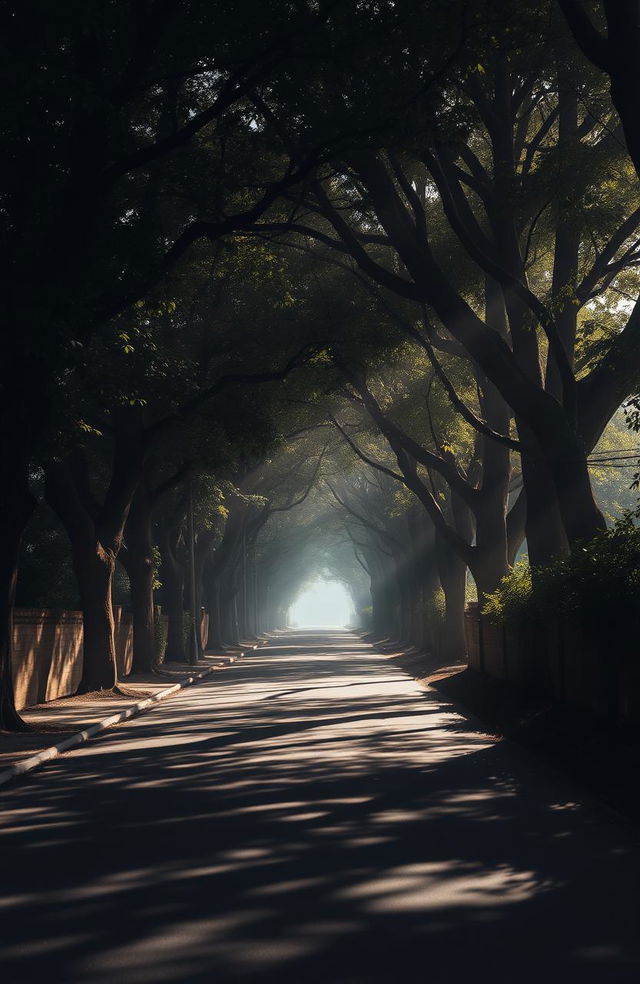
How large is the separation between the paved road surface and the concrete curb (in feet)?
1.02

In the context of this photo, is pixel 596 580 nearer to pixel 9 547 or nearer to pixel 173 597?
pixel 9 547

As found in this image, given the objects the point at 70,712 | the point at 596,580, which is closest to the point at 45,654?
the point at 70,712

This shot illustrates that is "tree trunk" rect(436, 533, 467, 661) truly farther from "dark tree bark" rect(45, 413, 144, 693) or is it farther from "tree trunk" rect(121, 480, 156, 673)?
"dark tree bark" rect(45, 413, 144, 693)

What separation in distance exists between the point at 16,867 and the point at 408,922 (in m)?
2.93

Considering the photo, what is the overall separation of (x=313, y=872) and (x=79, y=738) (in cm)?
1060

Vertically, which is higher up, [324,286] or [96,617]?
[324,286]

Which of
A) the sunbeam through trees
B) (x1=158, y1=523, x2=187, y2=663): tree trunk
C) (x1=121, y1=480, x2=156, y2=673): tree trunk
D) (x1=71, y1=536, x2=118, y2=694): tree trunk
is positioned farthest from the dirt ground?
(x1=158, y1=523, x2=187, y2=663): tree trunk

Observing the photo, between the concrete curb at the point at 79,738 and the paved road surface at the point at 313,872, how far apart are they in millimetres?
310

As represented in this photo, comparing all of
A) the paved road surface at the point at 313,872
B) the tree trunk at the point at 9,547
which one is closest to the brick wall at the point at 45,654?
the tree trunk at the point at 9,547

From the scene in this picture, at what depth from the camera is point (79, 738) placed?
17.7 metres

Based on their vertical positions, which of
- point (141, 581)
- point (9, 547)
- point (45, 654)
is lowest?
point (45, 654)

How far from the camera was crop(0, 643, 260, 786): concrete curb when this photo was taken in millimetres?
13496

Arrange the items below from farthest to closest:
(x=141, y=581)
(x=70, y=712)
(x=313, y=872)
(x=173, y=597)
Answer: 1. (x=173, y=597)
2. (x=141, y=581)
3. (x=70, y=712)
4. (x=313, y=872)

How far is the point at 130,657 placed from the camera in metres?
39.9
